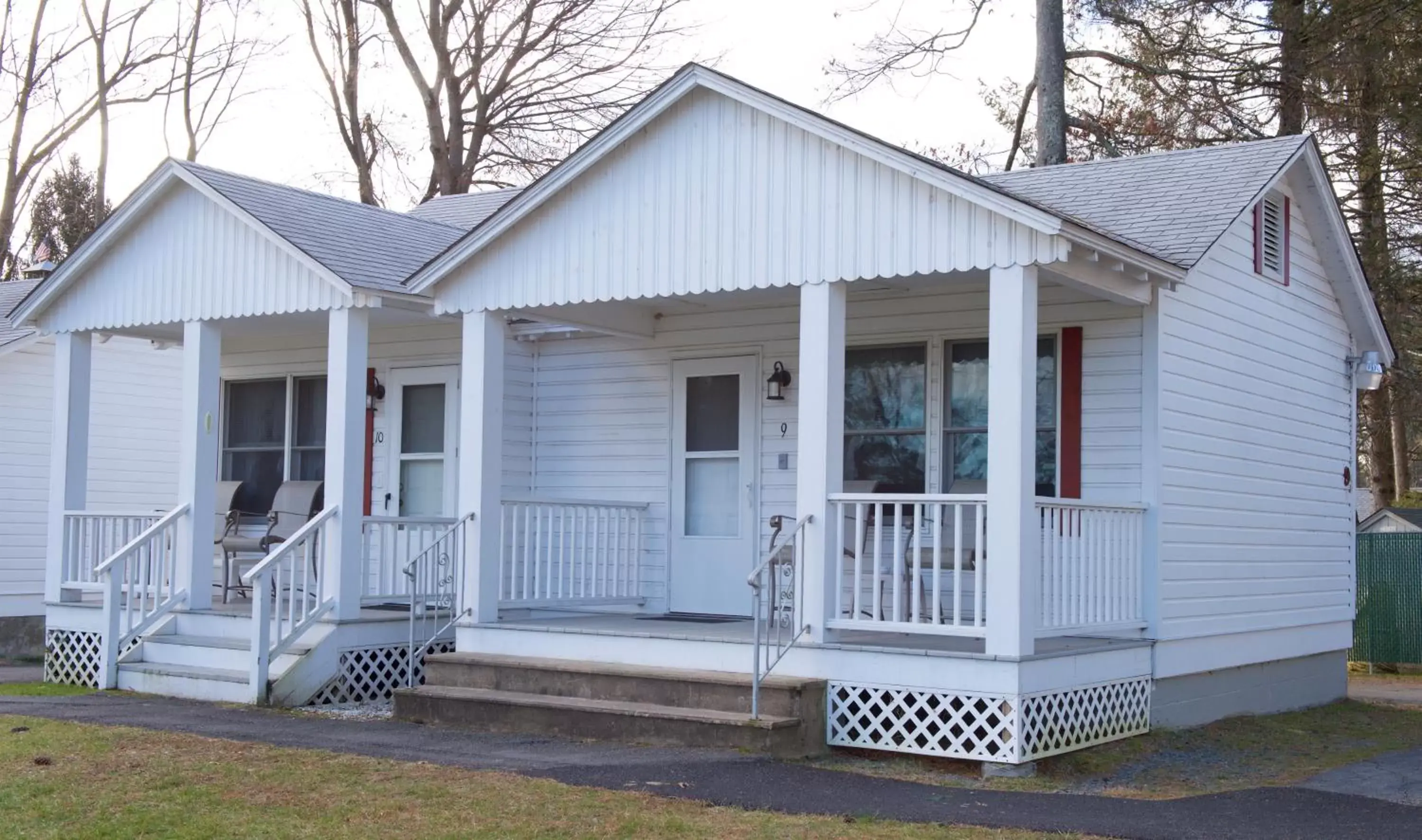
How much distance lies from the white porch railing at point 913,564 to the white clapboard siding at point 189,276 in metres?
4.23

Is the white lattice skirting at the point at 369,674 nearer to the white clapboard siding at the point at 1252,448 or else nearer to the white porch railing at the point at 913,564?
the white porch railing at the point at 913,564

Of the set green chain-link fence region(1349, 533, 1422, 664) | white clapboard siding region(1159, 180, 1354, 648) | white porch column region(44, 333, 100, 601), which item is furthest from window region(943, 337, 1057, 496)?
green chain-link fence region(1349, 533, 1422, 664)

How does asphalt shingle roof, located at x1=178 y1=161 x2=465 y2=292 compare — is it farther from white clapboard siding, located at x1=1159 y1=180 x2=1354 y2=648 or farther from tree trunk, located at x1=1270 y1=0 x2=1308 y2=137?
tree trunk, located at x1=1270 y1=0 x2=1308 y2=137

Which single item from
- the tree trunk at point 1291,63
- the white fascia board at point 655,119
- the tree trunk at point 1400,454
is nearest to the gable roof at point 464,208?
the white fascia board at point 655,119

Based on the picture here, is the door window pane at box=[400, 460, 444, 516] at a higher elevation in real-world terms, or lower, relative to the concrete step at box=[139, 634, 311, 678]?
higher

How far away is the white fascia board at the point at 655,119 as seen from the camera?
860 centimetres

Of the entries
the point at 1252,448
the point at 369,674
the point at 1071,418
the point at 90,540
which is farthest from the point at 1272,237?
the point at 90,540

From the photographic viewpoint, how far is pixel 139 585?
12.5 m

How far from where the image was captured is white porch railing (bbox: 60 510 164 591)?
1268 centimetres

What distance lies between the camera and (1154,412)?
33.0ft

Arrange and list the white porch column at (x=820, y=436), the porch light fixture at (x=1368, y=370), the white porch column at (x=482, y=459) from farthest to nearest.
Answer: the porch light fixture at (x=1368, y=370) → the white porch column at (x=482, y=459) → the white porch column at (x=820, y=436)

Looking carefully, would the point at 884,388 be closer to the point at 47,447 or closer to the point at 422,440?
the point at 422,440

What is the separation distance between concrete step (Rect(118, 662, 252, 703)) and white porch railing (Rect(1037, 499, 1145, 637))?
5632 millimetres

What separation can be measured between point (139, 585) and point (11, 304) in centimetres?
680
